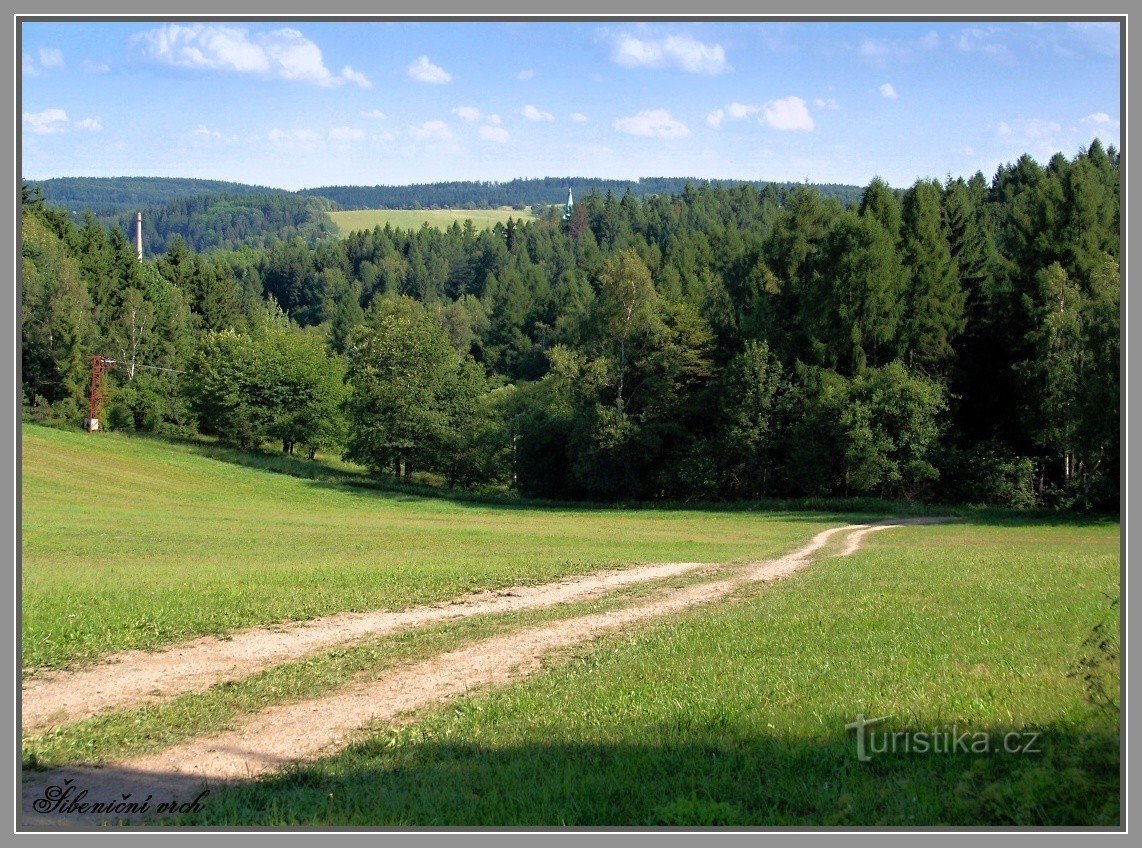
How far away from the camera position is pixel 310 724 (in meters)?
10.0

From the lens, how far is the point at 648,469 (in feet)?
211

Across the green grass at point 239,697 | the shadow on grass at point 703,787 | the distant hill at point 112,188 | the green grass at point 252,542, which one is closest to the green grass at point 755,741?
the shadow on grass at point 703,787

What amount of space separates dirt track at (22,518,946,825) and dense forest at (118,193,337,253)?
67794 millimetres

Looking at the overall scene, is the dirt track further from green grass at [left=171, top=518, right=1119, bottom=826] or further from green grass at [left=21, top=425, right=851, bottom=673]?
green grass at [left=21, top=425, right=851, bottom=673]

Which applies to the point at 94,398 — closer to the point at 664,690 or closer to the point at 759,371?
the point at 759,371

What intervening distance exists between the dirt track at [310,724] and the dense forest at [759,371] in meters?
Result: 26.8

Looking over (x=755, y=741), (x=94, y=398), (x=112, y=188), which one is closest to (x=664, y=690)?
(x=755, y=741)

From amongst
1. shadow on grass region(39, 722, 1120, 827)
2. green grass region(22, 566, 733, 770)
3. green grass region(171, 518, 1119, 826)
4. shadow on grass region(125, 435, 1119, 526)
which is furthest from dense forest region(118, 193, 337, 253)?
shadow on grass region(39, 722, 1120, 827)

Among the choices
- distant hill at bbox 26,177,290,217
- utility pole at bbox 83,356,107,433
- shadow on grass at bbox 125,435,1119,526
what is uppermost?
distant hill at bbox 26,177,290,217

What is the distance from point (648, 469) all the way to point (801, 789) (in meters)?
57.4

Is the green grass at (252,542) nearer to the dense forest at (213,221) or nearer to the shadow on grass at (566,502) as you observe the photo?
the shadow on grass at (566,502)

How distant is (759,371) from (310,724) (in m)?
51.3

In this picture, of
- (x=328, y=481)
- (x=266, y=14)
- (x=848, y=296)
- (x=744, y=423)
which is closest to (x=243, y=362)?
(x=328, y=481)

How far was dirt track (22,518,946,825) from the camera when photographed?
8.17 metres
